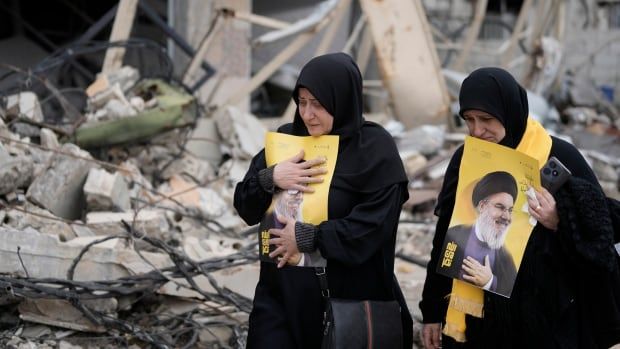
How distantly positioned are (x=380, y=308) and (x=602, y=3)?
47.8 ft

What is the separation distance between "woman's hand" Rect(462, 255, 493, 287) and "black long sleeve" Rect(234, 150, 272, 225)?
643 mm

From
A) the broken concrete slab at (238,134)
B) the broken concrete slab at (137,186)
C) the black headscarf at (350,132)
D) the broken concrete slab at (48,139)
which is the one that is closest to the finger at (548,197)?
the black headscarf at (350,132)

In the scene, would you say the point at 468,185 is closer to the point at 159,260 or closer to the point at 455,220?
the point at 455,220

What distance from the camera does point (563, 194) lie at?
221 cm

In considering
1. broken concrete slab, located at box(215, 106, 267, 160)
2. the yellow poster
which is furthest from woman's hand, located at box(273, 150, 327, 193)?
broken concrete slab, located at box(215, 106, 267, 160)

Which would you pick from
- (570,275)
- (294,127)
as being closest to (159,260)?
(294,127)

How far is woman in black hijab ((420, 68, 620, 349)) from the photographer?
2.21 metres

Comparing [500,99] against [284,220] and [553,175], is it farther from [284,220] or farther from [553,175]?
[284,220]

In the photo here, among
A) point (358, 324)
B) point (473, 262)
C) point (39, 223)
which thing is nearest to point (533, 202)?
point (473, 262)

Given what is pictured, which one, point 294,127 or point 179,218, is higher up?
point 294,127

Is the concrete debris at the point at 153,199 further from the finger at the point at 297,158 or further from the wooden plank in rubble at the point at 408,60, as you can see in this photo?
the finger at the point at 297,158

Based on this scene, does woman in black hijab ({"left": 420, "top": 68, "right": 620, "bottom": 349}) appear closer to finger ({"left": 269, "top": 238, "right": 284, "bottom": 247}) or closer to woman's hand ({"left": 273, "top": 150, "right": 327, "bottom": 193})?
woman's hand ({"left": 273, "top": 150, "right": 327, "bottom": 193})

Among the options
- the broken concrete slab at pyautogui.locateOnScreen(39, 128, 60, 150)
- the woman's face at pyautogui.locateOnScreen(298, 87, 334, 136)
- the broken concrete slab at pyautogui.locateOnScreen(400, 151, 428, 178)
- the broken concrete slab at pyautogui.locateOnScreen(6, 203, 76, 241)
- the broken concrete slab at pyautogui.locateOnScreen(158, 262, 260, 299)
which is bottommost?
the broken concrete slab at pyautogui.locateOnScreen(400, 151, 428, 178)

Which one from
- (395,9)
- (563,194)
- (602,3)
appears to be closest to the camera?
(563,194)
